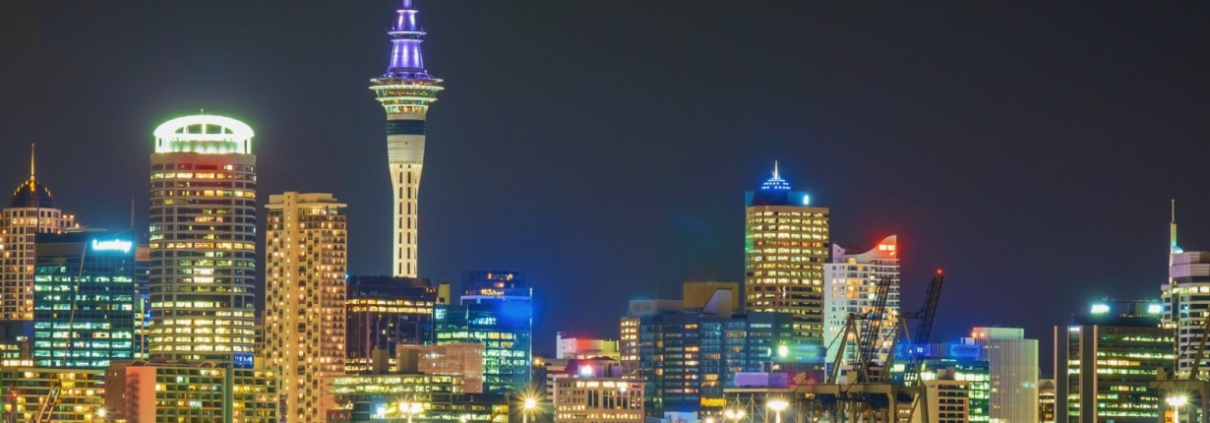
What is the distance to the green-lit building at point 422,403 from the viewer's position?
189250 millimetres

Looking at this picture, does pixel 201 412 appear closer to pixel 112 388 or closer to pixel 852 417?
pixel 112 388

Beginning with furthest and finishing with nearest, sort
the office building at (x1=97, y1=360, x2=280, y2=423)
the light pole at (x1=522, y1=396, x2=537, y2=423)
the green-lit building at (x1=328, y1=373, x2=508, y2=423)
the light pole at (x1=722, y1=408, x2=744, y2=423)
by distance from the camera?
1. the office building at (x1=97, y1=360, x2=280, y2=423)
2. the green-lit building at (x1=328, y1=373, x2=508, y2=423)
3. the light pole at (x1=522, y1=396, x2=537, y2=423)
4. the light pole at (x1=722, y1=408, x2=744, y2=423)

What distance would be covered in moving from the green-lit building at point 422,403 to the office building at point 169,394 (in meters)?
6.35

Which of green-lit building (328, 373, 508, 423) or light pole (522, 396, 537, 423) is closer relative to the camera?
light pole (522, 396, 537, 423)

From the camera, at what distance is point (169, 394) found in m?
193

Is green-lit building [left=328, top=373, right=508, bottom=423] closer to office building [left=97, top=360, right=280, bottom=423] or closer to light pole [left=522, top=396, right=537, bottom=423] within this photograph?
light pole [left=522, top=396, right=537, bottom=423]

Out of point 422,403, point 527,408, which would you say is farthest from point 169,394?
point 527,408

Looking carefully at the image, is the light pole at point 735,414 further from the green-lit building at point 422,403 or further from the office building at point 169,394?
the office building at point 169,394

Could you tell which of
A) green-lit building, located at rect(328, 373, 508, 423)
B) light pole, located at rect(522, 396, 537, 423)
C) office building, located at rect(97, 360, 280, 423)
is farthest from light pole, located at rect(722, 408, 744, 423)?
office building, located at rect(97, 360, 280, 423)

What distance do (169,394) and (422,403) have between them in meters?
14.2

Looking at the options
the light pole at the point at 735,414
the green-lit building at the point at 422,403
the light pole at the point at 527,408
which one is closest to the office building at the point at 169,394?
the green-lit building at the point at 422,403

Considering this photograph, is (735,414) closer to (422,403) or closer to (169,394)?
(422,403)

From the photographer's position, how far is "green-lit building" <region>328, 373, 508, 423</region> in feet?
621

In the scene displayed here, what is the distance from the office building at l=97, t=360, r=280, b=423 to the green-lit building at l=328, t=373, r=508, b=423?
6.35 meters
